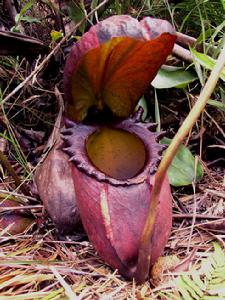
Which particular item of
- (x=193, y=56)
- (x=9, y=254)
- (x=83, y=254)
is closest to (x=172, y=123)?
(x=193, y=56)

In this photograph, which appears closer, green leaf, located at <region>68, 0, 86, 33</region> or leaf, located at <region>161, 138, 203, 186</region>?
leaf, located at <region>161, 138, 203, 186</region>

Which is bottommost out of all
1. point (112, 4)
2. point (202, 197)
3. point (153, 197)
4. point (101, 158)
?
point (202, 197)

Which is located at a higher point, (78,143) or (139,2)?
(139,2)

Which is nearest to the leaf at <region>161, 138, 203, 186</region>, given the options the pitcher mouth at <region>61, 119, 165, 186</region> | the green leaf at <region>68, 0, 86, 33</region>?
the pitcher mouth at <region>61, 119, 165, 186</region>

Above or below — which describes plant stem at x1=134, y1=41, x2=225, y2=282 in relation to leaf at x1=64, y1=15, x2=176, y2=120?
below

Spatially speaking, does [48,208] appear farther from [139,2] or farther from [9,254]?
[139,2]

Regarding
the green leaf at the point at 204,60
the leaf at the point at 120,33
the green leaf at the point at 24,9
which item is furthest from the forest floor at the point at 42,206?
the leaf at the point at 120,33

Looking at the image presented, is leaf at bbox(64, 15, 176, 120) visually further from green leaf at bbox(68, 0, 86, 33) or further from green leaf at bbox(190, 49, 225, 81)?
green leaf at bbox(68, 0, 86, 33)
